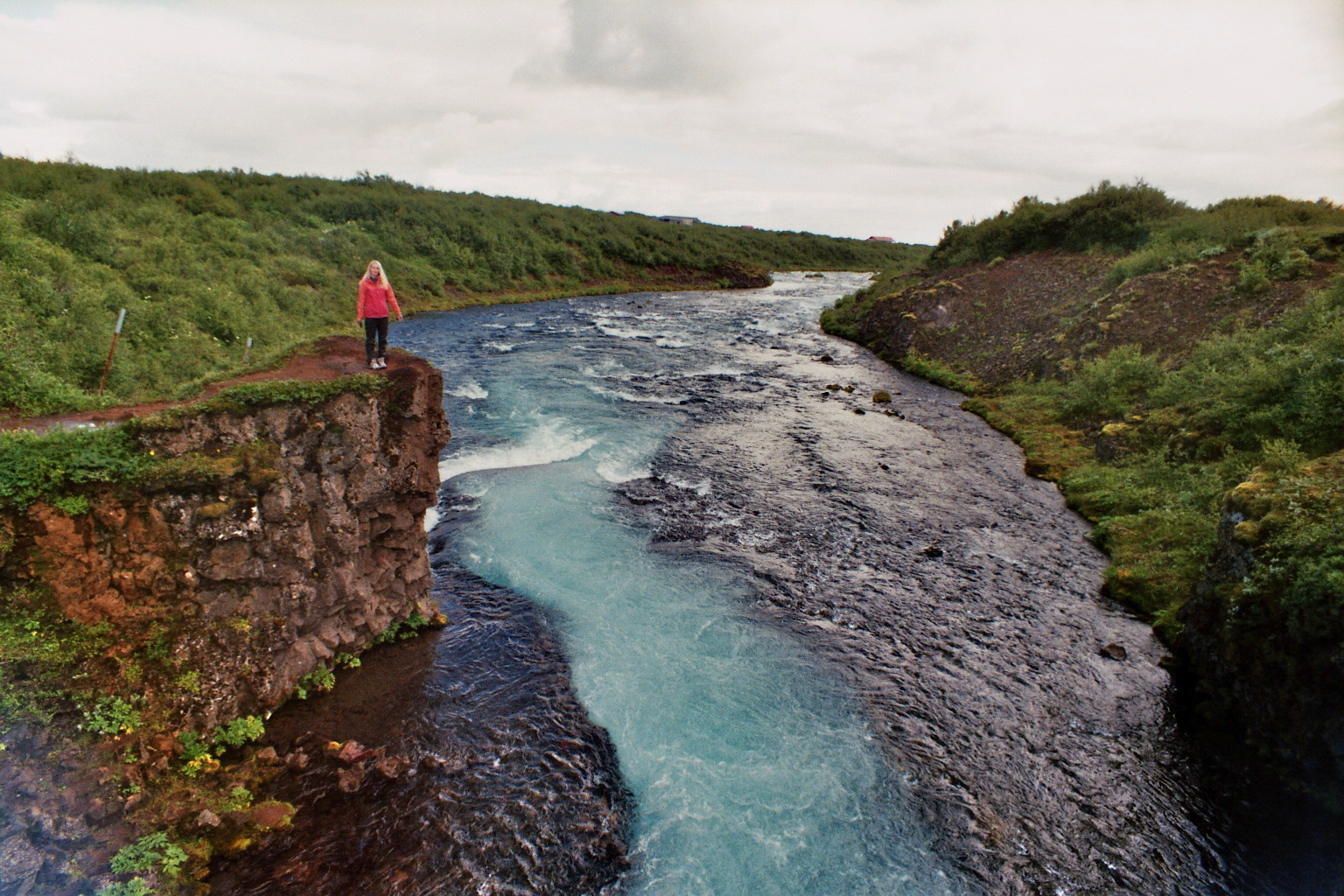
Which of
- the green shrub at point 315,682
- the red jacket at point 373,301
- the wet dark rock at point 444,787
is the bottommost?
the wet dark rock at point 444,787

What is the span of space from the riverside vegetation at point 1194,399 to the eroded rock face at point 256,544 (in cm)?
1319

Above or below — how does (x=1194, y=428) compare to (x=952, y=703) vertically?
above

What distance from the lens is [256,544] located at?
8742mm

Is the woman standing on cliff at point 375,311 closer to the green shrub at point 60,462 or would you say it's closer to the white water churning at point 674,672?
the green shrub at point 60,462

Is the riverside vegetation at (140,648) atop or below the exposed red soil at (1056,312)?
below

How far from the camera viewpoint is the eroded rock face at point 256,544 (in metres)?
7.76

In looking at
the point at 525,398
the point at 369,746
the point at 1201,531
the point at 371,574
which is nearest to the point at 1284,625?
the point at 1201,531

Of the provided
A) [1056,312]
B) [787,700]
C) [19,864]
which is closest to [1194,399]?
[1056,312]

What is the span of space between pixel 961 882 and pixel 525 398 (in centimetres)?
2106

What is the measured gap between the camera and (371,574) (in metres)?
10.7

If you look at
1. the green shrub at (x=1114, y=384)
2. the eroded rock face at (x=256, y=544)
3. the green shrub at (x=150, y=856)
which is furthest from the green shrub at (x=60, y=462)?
the green shrub at (x=1114, y=384)

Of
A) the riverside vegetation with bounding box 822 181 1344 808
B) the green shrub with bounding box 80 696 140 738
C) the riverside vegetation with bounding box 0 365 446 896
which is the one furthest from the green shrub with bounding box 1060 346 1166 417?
the green shrub with bounding box 80 696 140 738

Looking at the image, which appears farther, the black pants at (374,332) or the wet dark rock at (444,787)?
the black pants at (374,332)

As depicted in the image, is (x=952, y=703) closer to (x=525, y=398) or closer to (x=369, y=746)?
(x=369, y=746)
